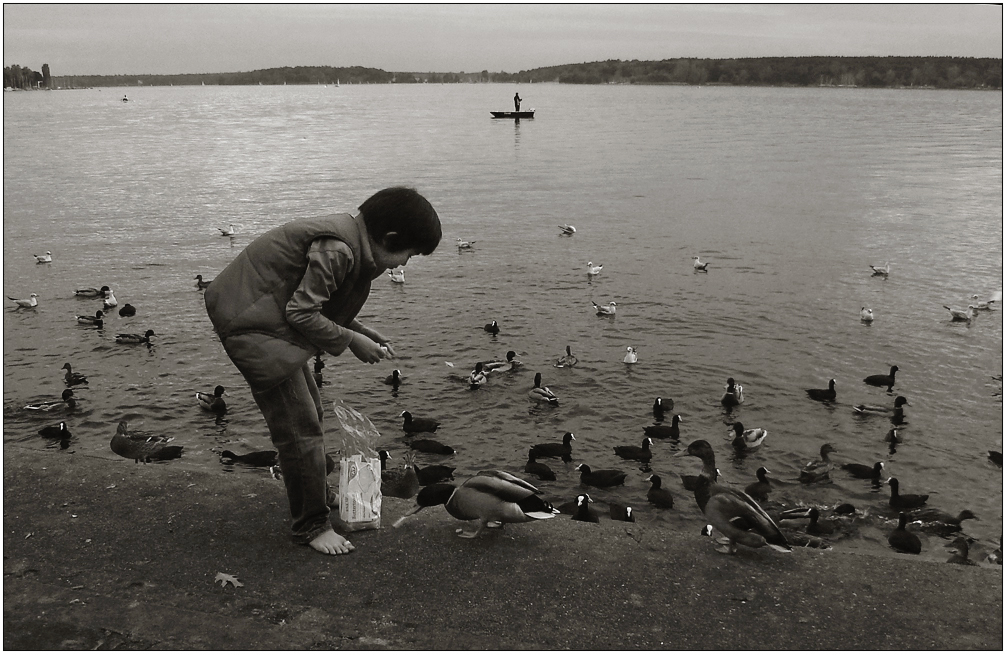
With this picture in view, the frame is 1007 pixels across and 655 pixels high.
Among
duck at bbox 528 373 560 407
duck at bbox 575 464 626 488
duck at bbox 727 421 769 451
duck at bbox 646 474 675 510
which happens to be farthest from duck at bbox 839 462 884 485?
duck at bbox 528 373 560 407

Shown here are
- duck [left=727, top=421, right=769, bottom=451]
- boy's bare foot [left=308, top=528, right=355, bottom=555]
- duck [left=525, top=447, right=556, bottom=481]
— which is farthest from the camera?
duck [left=727, top=421, right=769, bottom=451]

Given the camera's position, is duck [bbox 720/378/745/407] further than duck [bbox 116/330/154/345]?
No

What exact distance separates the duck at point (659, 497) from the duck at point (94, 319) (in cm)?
1141

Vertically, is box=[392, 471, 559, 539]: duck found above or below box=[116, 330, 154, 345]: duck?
above

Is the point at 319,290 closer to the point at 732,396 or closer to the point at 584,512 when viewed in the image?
the point at 584,512

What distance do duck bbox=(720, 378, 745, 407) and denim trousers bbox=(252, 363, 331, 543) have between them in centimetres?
846

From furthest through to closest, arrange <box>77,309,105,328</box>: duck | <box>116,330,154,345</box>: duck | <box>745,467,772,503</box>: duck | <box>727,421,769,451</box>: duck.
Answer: <box>77,309,105,328</box>: duck < <box>116,330,154,345</box>: duck < <box>727,421,769,451</box>: duck < <box>745,467,772,503</box>: duck

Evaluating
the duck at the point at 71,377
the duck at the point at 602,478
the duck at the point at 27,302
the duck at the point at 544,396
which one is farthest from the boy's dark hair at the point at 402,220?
the duck at the point at 27,302

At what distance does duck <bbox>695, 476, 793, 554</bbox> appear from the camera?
528 centimetres

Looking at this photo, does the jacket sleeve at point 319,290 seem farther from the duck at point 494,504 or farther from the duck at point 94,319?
the duck at point 94,319

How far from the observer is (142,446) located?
1023cm

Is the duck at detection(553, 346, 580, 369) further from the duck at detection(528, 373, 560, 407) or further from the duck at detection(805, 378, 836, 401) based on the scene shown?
the duck at detection(805, 378, 836, 401)

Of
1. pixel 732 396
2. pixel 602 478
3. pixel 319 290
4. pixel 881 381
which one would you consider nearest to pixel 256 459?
pixel 602 478

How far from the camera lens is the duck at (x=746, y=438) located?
10711 millimetres
